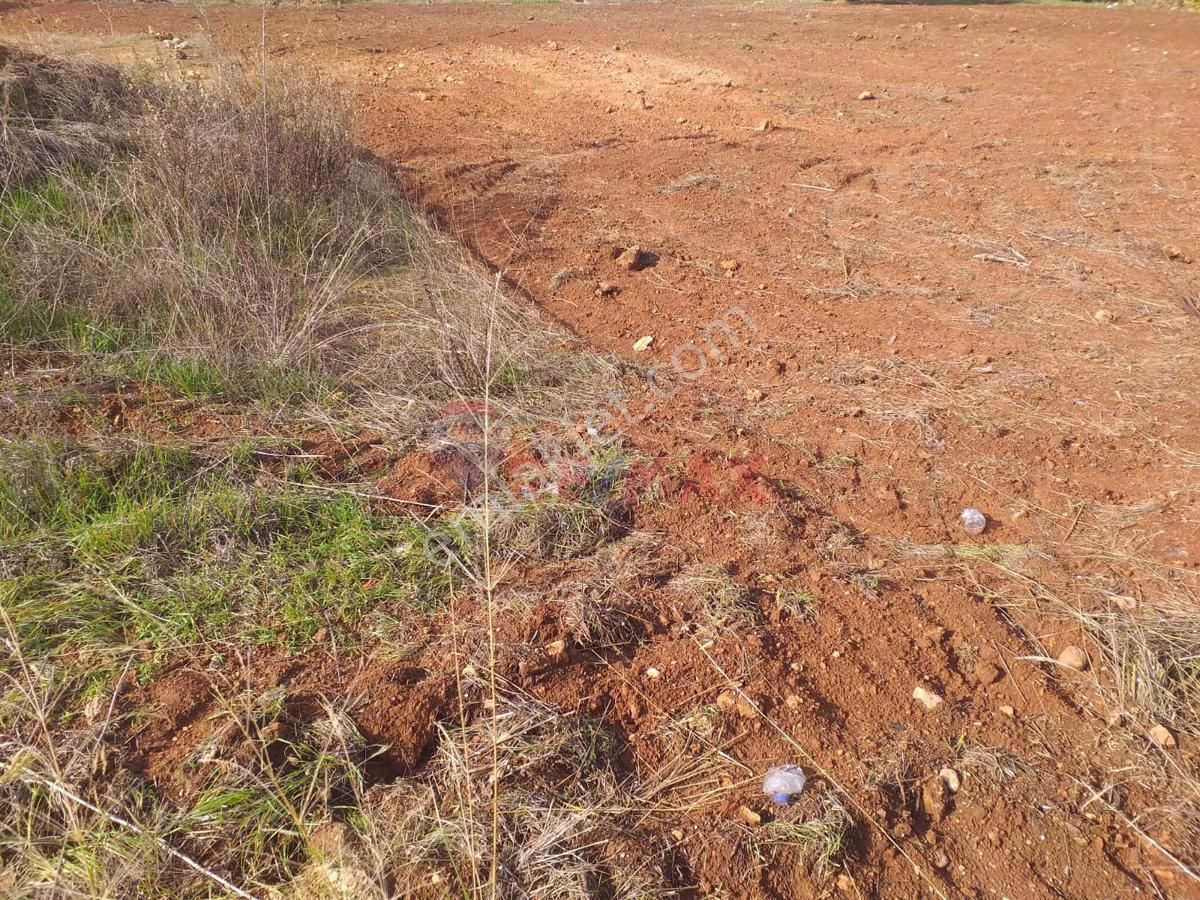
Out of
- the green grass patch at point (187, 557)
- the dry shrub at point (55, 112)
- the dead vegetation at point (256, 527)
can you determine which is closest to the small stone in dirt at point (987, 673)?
the dead vegetation at point (256, 527)

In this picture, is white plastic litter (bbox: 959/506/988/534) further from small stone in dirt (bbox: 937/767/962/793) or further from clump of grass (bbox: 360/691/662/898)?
clump of grass (bbox: 360/691/662/898)

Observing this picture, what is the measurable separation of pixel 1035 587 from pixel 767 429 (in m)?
1.08

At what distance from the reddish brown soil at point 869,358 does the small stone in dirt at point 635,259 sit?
0.08 m

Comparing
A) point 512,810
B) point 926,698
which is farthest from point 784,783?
point 512,810

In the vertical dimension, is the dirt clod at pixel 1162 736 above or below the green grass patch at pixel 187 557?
below

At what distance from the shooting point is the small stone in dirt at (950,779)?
178cm

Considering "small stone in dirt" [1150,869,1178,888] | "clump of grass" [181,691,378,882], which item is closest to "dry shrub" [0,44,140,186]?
"clump of grass" [181,691,378,882]

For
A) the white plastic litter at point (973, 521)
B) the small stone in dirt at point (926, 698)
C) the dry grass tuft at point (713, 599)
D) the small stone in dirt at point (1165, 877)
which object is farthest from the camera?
the white plastic litter at point (973, 521)

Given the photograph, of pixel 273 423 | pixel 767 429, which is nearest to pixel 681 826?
pixel 767 429

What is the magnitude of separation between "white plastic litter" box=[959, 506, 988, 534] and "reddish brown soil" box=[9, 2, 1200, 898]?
0.14 feet

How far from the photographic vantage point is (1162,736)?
1884 mm

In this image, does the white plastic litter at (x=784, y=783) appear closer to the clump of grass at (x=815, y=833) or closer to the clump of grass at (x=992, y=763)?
the clump of grass at (x=815, y=833)

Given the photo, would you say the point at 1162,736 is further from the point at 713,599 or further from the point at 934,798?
the point at 713,599

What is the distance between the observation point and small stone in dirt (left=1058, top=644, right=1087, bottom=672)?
2062 mm
